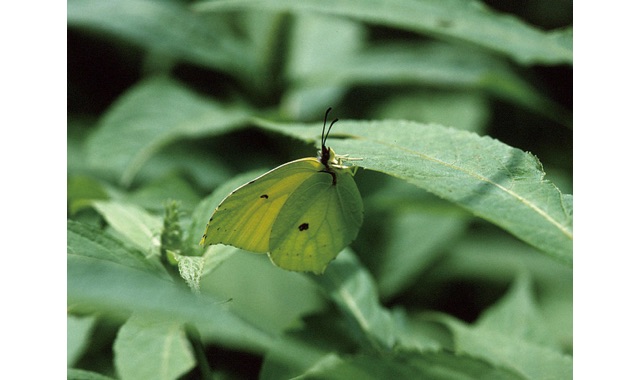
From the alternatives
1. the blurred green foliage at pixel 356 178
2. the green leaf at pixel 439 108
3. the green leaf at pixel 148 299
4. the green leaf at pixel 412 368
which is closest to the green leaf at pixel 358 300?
the blurred green foliage at pixel 356 178

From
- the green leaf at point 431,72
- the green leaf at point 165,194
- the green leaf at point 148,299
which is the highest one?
the green leaf at point 431,72

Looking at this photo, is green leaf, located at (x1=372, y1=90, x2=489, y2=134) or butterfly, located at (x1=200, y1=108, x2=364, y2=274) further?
green leaf, located at (x1=372, y1=90, x2=489, y2=134)

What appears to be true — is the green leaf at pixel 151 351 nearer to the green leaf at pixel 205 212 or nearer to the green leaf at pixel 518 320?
the green leaf at pixel 205 212

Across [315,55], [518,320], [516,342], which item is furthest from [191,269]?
[315,55]

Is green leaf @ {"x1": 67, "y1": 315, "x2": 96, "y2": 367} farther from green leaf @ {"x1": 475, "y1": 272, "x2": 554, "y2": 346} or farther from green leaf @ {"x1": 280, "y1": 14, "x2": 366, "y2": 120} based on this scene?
green leaf @ {"x1": 280, "y1": 14, "x2": 366, "y2": 120}

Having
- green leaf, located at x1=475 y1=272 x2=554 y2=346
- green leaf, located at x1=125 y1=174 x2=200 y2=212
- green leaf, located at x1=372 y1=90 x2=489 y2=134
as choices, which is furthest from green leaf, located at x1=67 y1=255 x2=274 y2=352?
green leaf, located at x1=372 y1=90 x2=489 y2=134

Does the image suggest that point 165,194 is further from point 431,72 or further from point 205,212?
point 431,72
